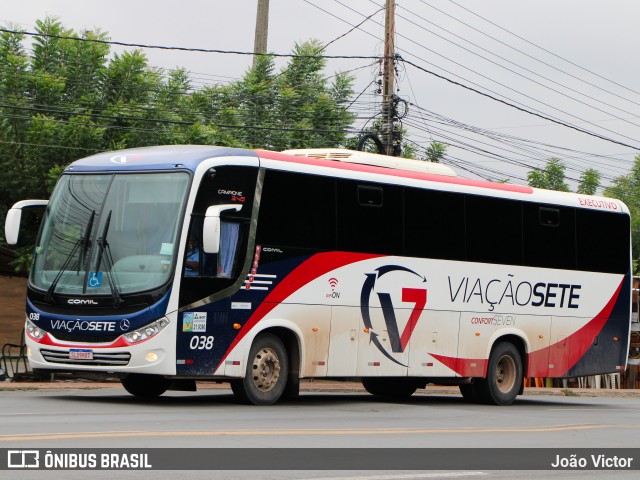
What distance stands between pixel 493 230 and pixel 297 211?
15.0ft

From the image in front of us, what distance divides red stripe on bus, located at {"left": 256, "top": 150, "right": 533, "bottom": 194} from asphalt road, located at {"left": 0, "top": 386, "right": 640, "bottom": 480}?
11.3 ft

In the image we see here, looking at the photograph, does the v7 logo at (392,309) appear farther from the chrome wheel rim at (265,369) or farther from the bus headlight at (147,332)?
the bus headlight at (147,332)

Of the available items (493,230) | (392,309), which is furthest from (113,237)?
(493,230)

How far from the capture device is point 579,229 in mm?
22844

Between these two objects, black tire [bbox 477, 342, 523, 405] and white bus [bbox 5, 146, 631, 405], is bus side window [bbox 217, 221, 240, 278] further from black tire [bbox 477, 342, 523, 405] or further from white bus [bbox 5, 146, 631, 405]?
black tire [bbox 477, 342, 523, 405]

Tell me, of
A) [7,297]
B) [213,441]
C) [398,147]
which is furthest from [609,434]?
[7,297]

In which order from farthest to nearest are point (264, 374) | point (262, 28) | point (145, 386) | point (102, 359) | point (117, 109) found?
point (262, 28) → point (117, 109) → point (145, 386) → point (264, 374) → point (102, 359)

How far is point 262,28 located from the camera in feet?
144

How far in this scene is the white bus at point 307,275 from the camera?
653 inches

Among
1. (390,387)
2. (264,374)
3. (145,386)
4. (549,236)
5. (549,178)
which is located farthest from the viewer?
(549,178)

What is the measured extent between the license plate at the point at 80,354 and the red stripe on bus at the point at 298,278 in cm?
166

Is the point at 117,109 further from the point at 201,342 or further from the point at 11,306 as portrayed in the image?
the point at 201,342

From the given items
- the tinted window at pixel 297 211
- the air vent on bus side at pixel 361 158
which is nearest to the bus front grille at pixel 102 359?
the tinted window at pixel 297 211

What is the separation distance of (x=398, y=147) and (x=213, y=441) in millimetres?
24830
